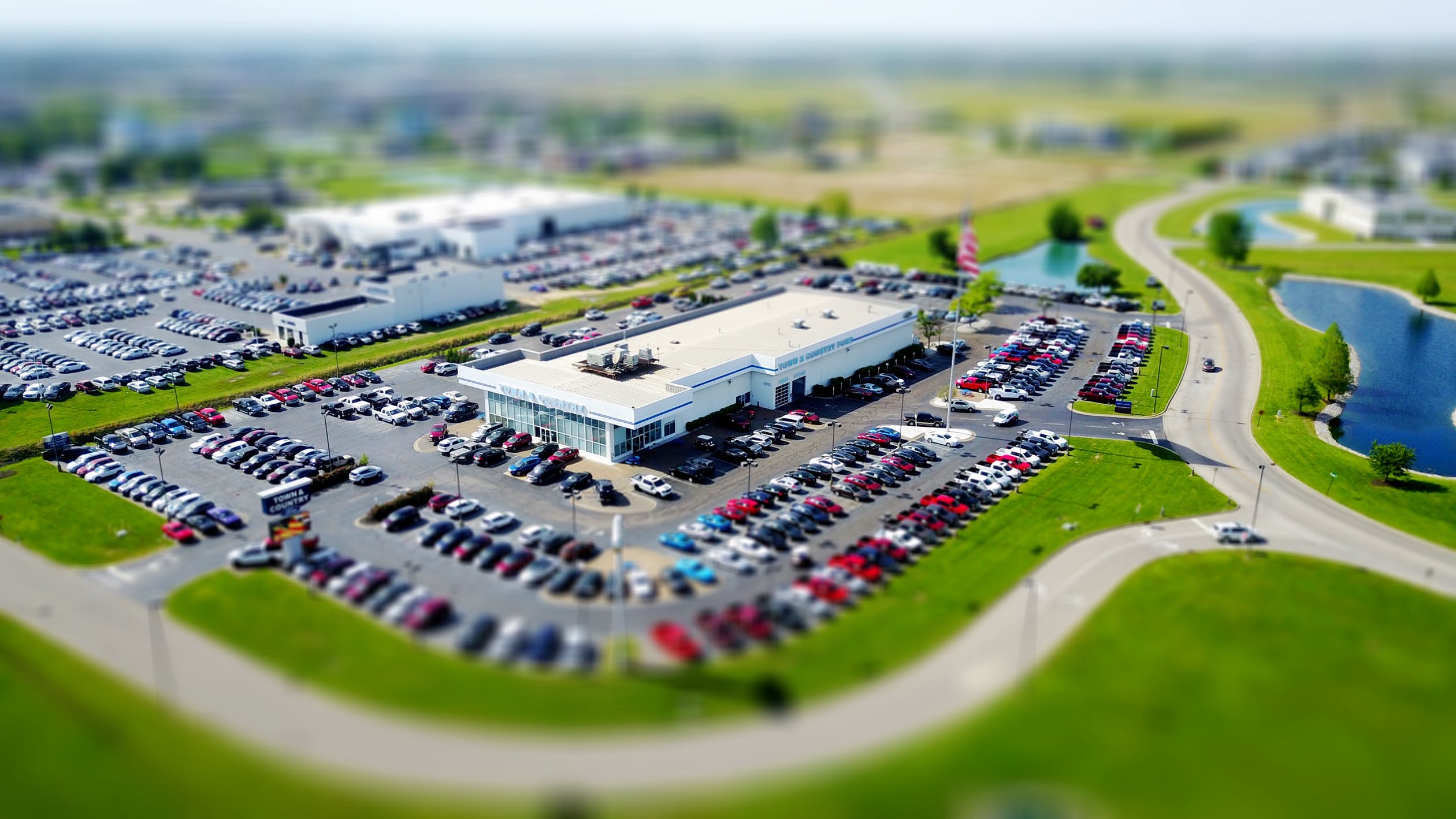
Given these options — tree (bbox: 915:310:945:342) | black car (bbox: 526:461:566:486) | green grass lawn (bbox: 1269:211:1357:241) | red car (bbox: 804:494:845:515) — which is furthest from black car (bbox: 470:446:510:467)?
green grass lawn (bbox: 1269:211:1357:241)

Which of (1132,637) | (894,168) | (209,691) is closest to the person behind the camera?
(209,691)

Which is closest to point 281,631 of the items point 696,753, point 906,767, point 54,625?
point 54,625

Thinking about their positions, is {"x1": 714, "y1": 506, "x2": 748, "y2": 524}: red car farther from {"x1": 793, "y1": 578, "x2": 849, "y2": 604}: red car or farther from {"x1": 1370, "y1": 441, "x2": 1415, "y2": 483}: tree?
{"x1": 1370, "y1": 441, "x2": 1415, "y2": 483}: tree

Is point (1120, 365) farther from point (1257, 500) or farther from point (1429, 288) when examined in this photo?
point (1429, 288)

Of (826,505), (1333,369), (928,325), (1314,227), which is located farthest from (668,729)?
(1314,227)

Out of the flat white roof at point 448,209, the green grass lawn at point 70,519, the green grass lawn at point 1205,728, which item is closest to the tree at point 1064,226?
the flat white roof at point 448,209

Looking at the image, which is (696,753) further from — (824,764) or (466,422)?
(466,422)

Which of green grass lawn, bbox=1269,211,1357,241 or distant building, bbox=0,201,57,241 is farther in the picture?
green grass lawn, bbox=1269,211,1357,241
